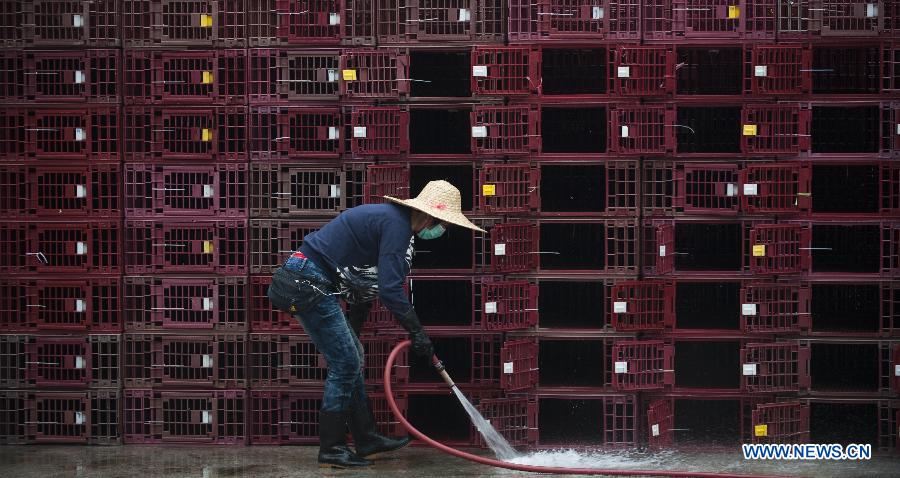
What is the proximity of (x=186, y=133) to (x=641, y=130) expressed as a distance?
3700mm

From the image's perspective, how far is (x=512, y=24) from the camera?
8.34m

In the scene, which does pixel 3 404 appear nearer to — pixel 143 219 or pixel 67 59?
pixel 143 219

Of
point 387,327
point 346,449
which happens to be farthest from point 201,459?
point 387,327

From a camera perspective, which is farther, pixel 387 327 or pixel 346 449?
pixel 387 327

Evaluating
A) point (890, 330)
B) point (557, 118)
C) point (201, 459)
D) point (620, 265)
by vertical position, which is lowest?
point (201, 459)

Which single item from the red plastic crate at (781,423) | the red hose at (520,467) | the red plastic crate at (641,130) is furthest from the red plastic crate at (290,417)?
the red plastic crate at (781,423)

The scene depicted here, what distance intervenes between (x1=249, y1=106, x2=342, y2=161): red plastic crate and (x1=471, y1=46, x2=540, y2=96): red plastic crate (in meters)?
1.17

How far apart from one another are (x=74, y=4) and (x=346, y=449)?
4230 millimetres

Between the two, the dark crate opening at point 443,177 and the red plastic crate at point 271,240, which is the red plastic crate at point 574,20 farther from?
the red plastic crate at point 271,240

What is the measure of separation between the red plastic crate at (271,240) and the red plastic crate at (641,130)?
2459 mm

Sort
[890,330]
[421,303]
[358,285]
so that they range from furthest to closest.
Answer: [421,303] → [890,330] → [358,285]

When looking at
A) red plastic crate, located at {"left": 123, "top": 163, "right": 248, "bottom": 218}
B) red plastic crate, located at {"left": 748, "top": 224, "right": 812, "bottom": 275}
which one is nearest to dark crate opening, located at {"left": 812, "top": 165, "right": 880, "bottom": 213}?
red plastic crate, located at {"left": 748, "top": 224, "right": 812, "bottom": 275}

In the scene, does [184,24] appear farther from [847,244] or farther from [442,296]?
[847,244]

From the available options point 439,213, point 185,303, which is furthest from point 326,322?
point 185,303
